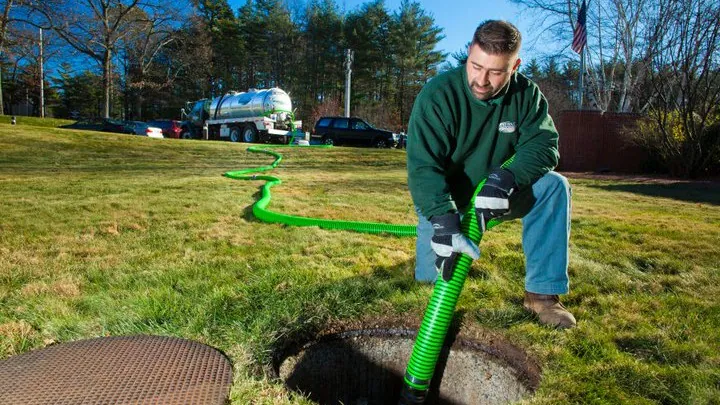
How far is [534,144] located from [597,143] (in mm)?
12717

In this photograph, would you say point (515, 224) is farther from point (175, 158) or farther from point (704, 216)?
point (175, 158)

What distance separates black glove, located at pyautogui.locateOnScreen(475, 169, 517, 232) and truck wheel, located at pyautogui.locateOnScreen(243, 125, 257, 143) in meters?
17.8

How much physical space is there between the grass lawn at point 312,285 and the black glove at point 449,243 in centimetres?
48

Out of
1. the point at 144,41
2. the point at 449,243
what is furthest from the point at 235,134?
the point at 449,243

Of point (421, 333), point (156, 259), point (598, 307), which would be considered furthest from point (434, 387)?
point (156, 259)

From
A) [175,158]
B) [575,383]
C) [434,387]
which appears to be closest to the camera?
[575,383]

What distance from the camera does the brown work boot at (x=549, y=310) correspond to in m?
1.88

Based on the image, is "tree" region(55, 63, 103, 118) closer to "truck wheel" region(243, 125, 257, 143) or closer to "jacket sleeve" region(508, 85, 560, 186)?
"truck wheel" region(243, 125, 257, 143)

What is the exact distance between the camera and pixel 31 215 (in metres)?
3.68

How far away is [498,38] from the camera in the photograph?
5.39ft

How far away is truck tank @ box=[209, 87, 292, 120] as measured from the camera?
18.5m

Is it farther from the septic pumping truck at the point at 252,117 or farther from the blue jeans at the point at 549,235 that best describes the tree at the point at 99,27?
the blue jeans at the point at 549,235

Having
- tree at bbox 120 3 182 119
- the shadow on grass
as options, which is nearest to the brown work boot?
the shadow on grass

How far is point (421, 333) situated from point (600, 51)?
20.0 m
